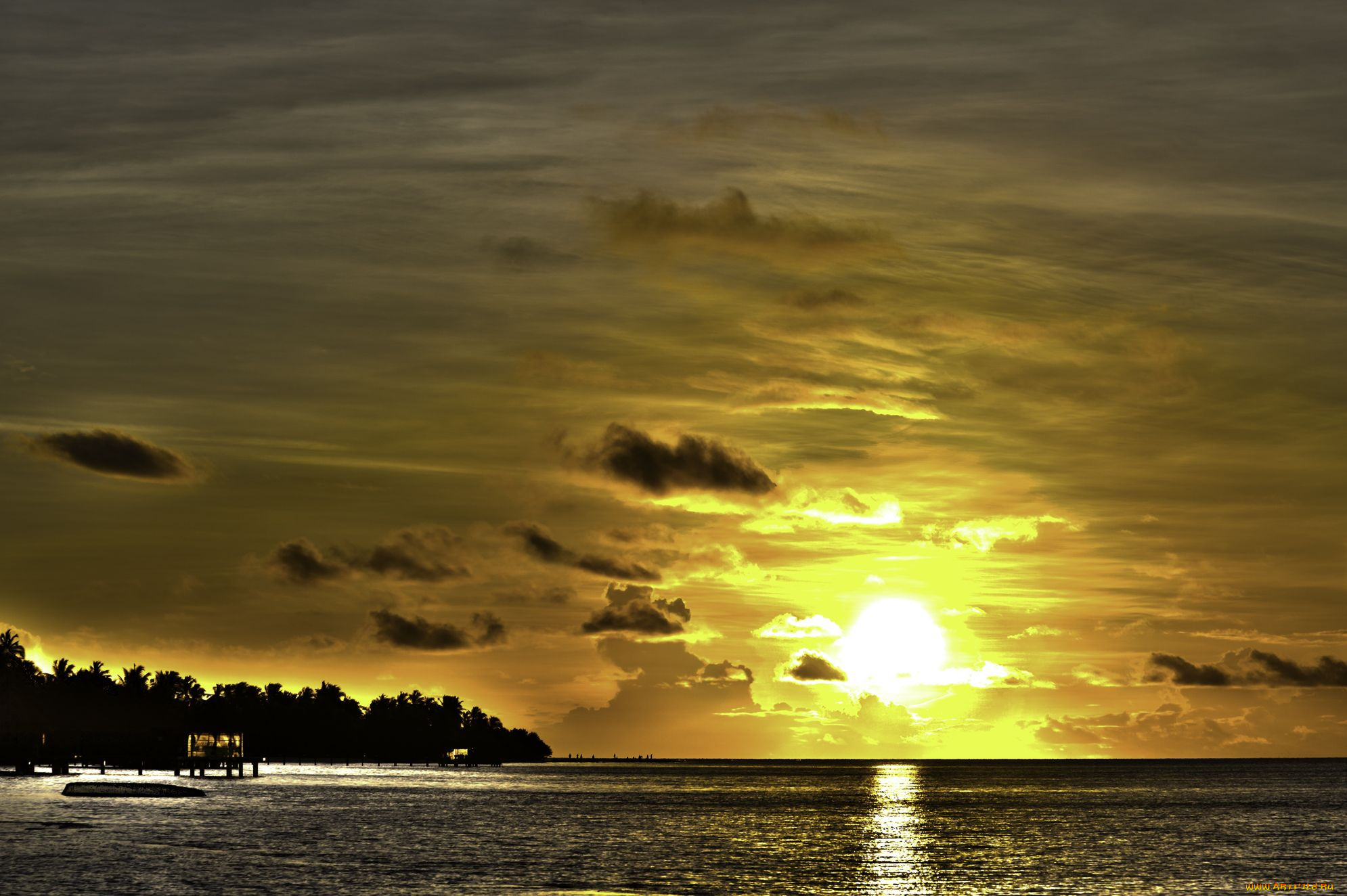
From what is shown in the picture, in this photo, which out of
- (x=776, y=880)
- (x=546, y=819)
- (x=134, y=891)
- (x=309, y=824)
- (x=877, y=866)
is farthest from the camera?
(x=546, y=819)

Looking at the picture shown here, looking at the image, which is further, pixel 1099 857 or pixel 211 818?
pixel 211 818

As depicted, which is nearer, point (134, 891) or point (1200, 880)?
point (134, 891)

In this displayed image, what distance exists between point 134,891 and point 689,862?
143 ft

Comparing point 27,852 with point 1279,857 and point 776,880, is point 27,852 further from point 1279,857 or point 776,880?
point 1279,857

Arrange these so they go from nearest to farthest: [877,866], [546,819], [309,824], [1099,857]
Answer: [877,866], [1099,857], [309,824], [546,819]

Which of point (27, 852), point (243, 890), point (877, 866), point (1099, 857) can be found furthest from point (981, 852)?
point (27, 852)

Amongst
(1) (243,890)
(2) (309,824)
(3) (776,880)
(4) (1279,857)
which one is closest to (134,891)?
(1) (243,890)

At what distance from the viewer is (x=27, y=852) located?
11225 cm

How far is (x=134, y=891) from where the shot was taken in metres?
92.7

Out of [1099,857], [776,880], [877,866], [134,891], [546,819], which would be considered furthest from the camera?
[546,819]

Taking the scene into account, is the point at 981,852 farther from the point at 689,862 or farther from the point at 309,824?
the point at 309,824

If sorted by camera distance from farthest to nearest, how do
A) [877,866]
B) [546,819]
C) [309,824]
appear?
[546,819] < [309,824] < [877,866]

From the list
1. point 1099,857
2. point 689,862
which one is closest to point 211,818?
point 689,862

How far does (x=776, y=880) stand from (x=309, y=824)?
69634 mm
